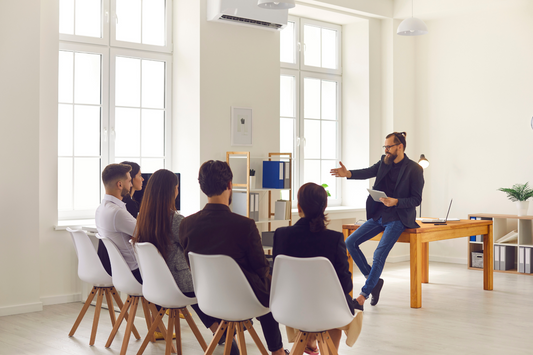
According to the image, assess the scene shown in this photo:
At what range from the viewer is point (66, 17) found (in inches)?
217

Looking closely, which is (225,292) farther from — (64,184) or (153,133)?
(153,133)

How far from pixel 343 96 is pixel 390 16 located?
125 cm

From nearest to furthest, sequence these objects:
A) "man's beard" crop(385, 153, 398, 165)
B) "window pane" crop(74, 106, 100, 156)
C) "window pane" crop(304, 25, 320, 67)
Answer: "man's beard" crop(385, 153, 398, 165) → "window pane" crop(74, 106, 100, 156) → "window pane" crop(304, 25, 320, 67)

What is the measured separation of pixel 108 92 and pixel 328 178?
3334 mm

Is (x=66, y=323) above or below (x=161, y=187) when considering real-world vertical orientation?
below

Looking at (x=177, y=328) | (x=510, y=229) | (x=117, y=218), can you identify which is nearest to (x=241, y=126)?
(x=117, y=218)

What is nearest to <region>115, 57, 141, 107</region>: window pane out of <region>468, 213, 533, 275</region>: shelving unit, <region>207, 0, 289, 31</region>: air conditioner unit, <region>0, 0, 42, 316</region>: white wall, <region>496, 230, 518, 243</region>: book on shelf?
<region>207, 0, 289, 31</region>: air conditioner unit

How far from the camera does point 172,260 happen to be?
10.7 ft

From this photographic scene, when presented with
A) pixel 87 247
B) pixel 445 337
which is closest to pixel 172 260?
pixel 87 247

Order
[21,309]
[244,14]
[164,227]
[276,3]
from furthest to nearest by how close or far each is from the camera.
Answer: [244,14], [21,309], [276,3], [164,227]

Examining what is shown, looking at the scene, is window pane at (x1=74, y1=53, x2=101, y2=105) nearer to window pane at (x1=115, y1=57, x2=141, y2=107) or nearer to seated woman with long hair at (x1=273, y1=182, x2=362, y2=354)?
window pane at (x1=115, y1=57, x2=141, y2=107)

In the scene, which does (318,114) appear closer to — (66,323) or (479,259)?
(479,259)

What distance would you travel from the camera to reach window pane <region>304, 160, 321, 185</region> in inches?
295

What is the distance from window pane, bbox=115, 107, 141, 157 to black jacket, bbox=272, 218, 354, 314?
11.3 feet
